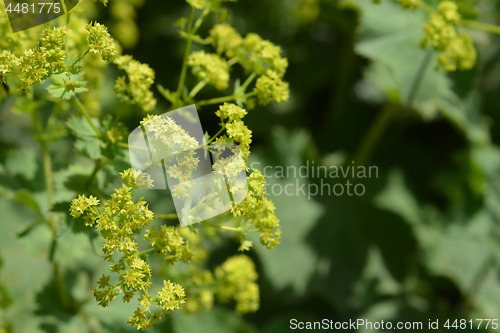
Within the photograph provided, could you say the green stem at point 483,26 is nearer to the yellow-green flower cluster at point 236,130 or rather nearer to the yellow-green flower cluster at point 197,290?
the yellow-green flower cluster at point 236,130

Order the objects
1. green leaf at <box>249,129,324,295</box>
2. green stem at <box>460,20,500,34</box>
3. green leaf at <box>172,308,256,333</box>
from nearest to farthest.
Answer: green stem at <box>460,20,500,34</box> → green leaf at <box>172,308,256,333</box> → green leaf at <box>249,129,324,295</box>

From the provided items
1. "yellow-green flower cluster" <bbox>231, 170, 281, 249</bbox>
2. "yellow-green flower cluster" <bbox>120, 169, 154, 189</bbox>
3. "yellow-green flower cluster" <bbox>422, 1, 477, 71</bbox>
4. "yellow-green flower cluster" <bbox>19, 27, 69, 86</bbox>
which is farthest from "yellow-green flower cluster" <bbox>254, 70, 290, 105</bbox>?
"yellow-green flower cluster" <bbox>422, 1, 477, 71</bbox>

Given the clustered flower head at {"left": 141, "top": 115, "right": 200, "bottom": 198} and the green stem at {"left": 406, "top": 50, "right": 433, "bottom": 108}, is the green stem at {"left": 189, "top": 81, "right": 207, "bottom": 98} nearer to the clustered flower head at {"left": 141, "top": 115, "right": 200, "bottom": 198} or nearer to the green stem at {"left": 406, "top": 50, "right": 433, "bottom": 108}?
the clustered flower head at {"left": 141, "top": 115, "right": 200, "bottom": 198}

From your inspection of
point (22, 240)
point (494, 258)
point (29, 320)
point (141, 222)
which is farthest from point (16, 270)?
point (494, 258)

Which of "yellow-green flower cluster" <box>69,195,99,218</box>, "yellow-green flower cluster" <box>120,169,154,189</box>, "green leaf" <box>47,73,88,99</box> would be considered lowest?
"yellow-green flower cluster" <box>69,195,99,218</box>

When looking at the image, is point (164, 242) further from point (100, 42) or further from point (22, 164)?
point (22, 164)

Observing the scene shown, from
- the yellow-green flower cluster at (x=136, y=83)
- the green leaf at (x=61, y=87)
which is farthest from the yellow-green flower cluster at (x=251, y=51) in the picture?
the green leaf at (x=61, y=87)
